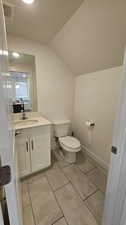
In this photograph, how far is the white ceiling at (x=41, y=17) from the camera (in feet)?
3.75

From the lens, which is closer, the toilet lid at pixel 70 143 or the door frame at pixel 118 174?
the door frame at pixel 118 174

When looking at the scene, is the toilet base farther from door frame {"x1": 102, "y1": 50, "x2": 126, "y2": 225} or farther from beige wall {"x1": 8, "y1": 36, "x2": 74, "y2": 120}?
door frame {"x1": 102, "y1": 50, "x2": 126, "y2": 225}

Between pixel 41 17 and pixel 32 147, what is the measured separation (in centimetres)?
178

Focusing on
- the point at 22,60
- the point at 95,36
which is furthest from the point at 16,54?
the point at 95,36

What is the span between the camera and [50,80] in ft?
7.19

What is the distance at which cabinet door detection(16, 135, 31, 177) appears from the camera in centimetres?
152

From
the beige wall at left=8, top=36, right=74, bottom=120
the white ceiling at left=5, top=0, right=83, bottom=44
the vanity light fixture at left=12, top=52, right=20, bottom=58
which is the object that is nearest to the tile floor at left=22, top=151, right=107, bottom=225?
the beige wall at left=8, top=36, right=74, bottom=120

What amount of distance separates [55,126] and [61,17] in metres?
1.79

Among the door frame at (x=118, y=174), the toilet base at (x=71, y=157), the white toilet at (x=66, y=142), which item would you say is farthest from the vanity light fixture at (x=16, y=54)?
the toilet base at (x=71, y=157)

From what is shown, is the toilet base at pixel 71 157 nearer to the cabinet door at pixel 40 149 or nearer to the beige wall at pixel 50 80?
the cabinet door at pixel 40 149

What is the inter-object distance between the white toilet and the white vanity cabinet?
0.37 metres

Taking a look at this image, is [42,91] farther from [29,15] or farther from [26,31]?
[29,15]

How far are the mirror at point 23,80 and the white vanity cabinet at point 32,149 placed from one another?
58cm

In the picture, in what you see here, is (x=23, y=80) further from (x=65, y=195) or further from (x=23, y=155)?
(x=65, y=195)
